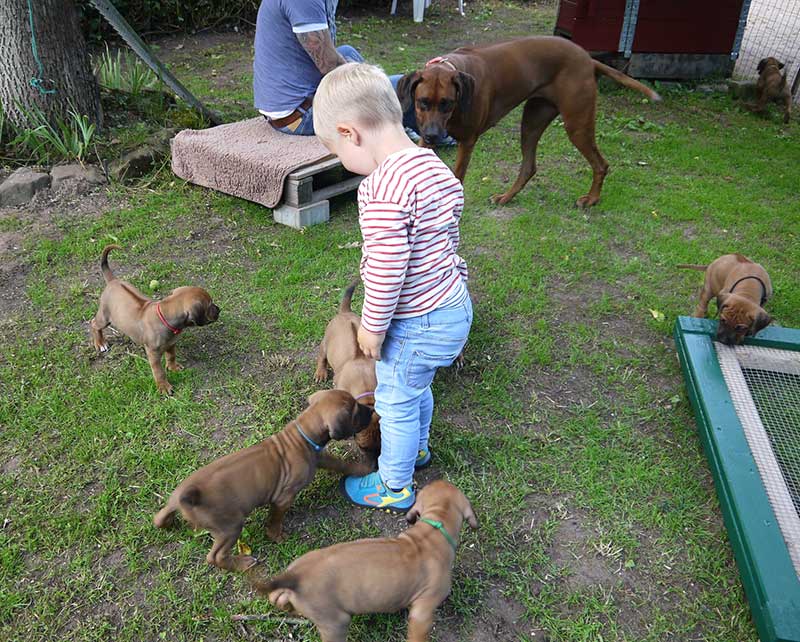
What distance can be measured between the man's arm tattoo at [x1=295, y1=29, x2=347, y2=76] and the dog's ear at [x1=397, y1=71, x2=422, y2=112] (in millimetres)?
885

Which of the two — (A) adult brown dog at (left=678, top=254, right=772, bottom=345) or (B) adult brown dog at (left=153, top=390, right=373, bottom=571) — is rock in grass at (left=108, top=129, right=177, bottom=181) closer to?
(B) adult brown dog at (left=153, top=390, right=373, bottom=571)

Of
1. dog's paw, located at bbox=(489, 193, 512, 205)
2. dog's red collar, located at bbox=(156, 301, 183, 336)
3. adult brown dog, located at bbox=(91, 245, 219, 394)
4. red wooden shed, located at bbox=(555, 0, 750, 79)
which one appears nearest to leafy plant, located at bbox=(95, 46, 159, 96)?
adult brown dog, located at bbox=(91, 245, 219, 394)

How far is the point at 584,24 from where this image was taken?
9688 mm

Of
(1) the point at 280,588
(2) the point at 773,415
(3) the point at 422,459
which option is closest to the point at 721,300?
(2) the point at 773,415

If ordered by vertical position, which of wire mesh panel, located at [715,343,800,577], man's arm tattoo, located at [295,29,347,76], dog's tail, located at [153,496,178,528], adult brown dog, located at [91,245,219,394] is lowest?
dog's tail, located at [153,496,178,528]

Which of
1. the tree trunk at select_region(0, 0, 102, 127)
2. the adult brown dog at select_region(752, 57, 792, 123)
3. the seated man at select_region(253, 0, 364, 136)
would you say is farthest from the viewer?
the adult brown dog at select_region(752, 57, 792, 123)

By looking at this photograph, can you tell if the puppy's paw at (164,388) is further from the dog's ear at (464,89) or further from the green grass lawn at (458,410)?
the dog's ear at (464,89)

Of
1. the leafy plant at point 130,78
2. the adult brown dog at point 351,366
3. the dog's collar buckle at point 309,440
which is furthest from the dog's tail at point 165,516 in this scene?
the leafy plant at point 130,78

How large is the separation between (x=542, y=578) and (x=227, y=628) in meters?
1.42

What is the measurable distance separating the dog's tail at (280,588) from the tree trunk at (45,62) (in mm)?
5953

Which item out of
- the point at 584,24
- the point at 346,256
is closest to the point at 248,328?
the point at 346,256

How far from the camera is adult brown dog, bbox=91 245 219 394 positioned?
12.4 feet

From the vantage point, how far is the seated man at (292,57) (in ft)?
18.1

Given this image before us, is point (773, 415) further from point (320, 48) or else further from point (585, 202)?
point (320, 48)
